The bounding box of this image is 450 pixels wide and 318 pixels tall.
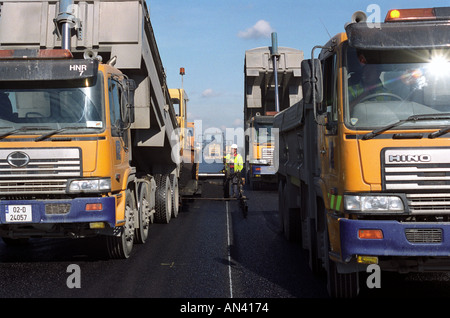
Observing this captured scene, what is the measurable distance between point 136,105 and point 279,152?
283 centimetres

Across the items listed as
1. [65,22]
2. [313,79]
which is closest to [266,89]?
[65,22]

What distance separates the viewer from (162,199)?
33.9 ft

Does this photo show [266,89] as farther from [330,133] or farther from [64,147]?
[330,133]

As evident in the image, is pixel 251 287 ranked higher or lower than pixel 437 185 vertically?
lower

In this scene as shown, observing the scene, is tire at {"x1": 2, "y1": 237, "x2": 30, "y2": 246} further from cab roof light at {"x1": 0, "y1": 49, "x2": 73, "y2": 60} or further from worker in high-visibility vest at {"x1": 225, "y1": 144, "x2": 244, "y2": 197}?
worker in high-visibility vest at {"x1": 225, "y1": 144, "x2": 244, "y2": 197}

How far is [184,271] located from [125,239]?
1.17 meters

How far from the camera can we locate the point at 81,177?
19.9ft

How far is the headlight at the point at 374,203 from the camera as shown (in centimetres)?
430

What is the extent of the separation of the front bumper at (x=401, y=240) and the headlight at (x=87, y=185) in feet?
10.2

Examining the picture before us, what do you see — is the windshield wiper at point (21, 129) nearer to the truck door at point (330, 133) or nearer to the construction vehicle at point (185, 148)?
the truck door at point (330, 133)

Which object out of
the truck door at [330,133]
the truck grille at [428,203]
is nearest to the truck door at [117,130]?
the truck door at [330,133]

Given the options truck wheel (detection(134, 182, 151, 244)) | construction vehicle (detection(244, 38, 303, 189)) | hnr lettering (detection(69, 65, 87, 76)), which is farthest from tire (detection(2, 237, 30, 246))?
construction vehicle (detection(244, 38, 303, 189))
